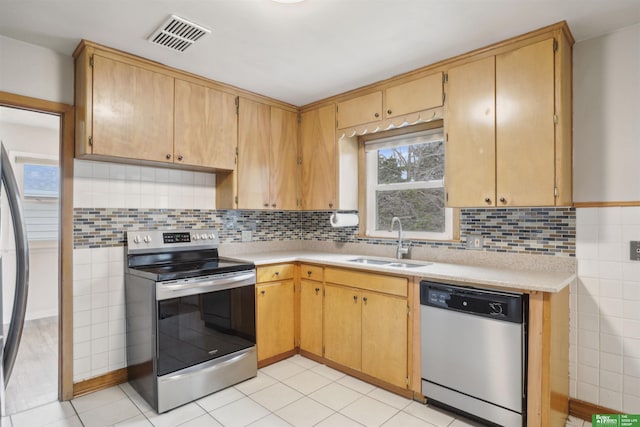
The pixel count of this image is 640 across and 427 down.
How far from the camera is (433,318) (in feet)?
7.52

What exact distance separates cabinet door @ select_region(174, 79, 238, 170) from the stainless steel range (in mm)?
658

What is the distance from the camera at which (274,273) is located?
303 cm

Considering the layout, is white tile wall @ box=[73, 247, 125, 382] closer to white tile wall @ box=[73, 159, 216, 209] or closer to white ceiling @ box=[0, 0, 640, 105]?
white tile wall @ box=[73, 159, 216, 209]

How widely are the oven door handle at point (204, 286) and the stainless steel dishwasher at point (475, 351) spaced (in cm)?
129

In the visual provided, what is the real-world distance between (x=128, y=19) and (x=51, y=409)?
2.46 metres

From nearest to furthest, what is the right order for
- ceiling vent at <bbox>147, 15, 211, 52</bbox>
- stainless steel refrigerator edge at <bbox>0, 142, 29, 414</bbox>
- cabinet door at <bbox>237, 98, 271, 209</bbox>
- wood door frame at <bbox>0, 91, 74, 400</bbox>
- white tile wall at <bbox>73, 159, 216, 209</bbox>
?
stainless steel refrigerator edge at <bbox>0, 142, 29, 414</bbox>, ceiling vent at <bbox>147, 15, 211, 52</bbox>, wood door frame at <bbox>0, 91, 74, 400</bbox>, white tile wall at <bbox>73, 159, 216, 209</bbox>, cabinet door at <bbox>237, 98, 271, 209</bbox>

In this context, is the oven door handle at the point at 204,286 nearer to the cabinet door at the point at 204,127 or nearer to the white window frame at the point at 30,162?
the cabinet door at the point at 204,127

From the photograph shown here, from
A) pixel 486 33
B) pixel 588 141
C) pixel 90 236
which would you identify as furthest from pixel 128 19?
pixel 588 141

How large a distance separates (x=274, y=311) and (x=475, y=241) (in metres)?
1.68

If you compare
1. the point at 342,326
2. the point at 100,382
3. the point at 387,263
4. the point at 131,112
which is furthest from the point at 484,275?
the point at 100,382

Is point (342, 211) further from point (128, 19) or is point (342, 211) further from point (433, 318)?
point (128, 19)

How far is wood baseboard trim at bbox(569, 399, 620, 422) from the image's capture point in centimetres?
220

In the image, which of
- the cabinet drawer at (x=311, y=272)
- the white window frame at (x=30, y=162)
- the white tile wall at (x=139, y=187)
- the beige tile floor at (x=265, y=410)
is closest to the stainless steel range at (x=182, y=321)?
the beige tile floor at (x=265, y=410)

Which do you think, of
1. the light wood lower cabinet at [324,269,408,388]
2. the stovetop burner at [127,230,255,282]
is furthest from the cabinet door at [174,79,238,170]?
the light wood lower cabinet at [324,269,408,388]
